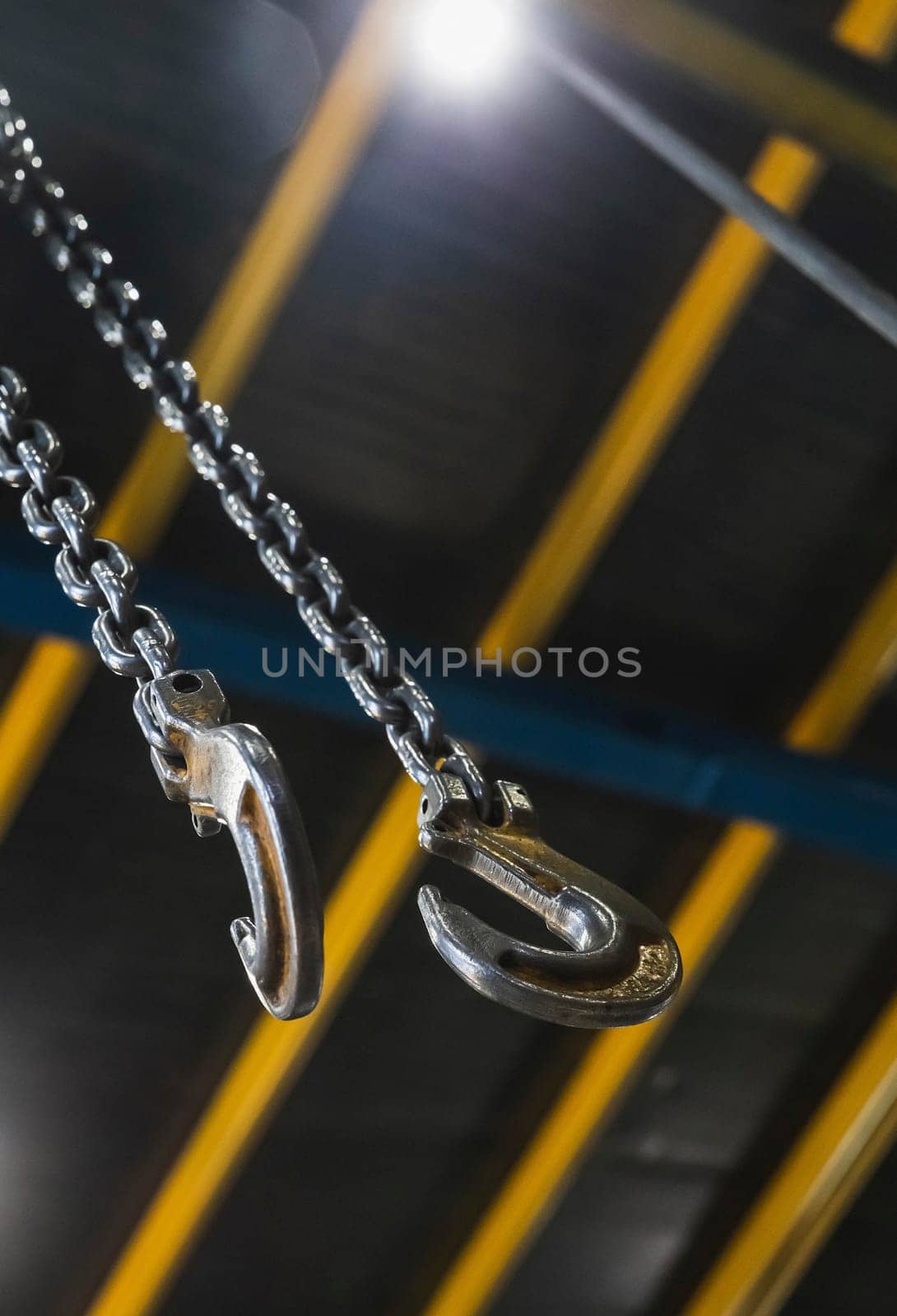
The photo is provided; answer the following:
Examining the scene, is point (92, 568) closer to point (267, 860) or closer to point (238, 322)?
point (267, 860)

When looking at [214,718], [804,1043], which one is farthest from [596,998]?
[804,1043]

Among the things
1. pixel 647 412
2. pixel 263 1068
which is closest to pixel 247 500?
pixel 647 412

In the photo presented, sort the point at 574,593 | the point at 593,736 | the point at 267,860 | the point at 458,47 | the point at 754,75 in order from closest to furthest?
the point at 267,860, the point at 754,75, the point at 593,736, the point at 458,47, the point at 574,593

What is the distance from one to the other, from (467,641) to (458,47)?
2098 millimetres

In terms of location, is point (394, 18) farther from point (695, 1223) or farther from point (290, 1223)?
point (695, 1223)

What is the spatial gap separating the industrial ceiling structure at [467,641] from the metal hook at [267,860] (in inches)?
84.7

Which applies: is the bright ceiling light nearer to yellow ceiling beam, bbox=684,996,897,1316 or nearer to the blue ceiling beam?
the blue ceiling beam

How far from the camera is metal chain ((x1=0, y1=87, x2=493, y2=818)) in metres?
1.15

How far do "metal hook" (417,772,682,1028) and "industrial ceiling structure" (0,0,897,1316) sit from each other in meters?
2.19

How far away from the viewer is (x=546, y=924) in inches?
39.8

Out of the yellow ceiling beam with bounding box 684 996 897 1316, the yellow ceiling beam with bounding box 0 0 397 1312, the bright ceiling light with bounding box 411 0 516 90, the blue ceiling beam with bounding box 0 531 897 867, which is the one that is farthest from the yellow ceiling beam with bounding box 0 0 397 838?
the yellow ceiling beam with bounding box 684 996 897 1316

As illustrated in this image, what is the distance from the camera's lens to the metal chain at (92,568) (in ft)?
3.75

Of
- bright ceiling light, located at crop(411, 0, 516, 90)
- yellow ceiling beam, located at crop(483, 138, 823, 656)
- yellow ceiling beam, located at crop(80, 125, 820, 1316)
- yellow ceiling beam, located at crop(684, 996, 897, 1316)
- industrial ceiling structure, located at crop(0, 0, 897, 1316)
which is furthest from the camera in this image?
yellow ceiling beam, located at crop(684, 996, 897, 1316)

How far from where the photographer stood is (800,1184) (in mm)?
5766
